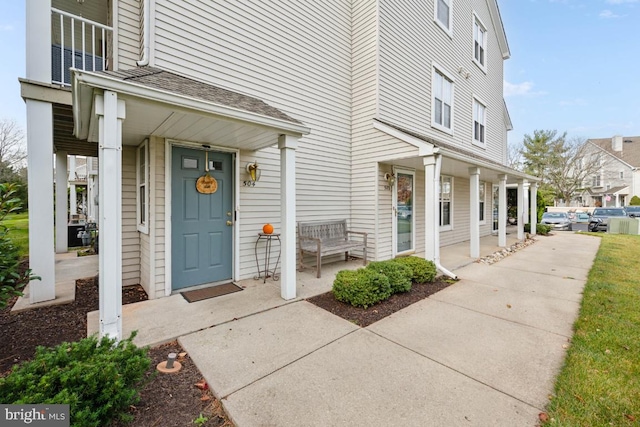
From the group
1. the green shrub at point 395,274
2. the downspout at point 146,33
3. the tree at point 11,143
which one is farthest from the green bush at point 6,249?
the tree at point 11,143

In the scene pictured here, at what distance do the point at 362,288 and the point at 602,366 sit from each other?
99.9 inches

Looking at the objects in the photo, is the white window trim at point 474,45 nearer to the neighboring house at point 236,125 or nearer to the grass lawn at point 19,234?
the neighboring house at point 236,125

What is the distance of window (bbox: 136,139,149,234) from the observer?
4291 millimetres

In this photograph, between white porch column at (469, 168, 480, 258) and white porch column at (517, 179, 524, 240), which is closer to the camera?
white porch column at (469, 168, 480, 258)

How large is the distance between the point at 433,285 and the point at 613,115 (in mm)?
51984

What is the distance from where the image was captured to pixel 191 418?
2014 millimetres

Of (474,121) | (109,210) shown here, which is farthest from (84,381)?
(474,121)

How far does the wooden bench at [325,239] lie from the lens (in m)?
5.73

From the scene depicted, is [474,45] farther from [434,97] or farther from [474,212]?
[474,212]

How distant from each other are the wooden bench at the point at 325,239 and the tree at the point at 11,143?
30.9m

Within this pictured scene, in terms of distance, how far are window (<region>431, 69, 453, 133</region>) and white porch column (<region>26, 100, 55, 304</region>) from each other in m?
9.07

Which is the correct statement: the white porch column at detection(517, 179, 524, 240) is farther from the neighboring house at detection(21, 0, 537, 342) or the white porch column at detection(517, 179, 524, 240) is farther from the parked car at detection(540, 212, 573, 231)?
the parked car at detection(540, 212, 573, 231)

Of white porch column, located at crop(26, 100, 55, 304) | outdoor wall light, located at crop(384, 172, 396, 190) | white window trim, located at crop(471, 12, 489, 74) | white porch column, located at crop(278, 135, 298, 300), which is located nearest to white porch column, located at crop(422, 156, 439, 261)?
outdoor wall light, located at crop(384, 172, 396, 190)

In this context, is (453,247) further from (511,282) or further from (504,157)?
(504,157)
